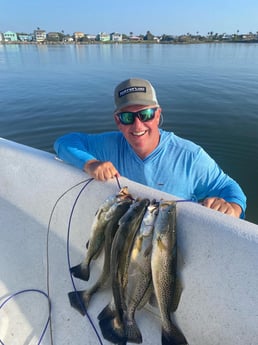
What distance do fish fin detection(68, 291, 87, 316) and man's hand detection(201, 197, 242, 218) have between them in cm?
139

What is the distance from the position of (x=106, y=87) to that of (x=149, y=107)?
1333 cm

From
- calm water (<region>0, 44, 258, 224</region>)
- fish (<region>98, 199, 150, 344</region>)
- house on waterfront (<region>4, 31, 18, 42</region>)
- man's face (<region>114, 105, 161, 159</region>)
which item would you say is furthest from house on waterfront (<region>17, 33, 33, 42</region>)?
fish (<region>98, 199, 150, 344</region>)

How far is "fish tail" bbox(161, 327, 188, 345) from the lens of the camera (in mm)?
1866

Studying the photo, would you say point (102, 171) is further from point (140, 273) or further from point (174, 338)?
point (174, 338)

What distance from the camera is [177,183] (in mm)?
2590

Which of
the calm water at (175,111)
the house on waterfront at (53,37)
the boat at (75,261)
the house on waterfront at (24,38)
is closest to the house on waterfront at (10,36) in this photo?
the house on waterfront at (24,38)

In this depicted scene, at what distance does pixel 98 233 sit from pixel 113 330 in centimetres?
74

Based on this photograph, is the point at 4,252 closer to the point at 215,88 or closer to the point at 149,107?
the point at 149,107

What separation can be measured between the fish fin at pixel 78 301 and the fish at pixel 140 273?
19.3 inches

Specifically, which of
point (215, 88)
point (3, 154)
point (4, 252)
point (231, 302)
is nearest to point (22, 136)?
point (3, 154)

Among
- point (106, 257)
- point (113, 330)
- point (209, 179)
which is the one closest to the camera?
point (113, 330)

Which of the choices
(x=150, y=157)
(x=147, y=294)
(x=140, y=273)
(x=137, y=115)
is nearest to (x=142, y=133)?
(x=137, y=115)

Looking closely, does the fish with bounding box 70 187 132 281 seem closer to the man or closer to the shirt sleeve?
the man

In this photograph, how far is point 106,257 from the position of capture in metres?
2.14
